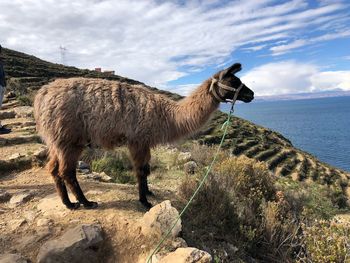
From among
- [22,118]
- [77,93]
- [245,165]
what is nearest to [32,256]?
[77,93]

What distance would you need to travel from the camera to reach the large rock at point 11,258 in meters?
3.95

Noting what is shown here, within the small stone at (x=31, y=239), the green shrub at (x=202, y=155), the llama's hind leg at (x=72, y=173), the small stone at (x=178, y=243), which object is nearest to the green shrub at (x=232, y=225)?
the small stone at (x=178, y=243)

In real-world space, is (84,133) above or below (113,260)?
above

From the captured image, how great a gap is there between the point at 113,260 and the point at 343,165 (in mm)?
55029

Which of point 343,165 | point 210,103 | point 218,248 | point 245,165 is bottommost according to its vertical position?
point 343,165

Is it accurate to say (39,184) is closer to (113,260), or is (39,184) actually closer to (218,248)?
(113,260)

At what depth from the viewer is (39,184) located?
6.44m

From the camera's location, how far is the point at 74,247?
417 centimetres

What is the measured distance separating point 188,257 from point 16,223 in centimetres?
244

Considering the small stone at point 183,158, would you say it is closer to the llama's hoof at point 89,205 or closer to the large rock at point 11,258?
the llama's hoof at point 89,205

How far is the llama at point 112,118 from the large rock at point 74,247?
859 millimetres

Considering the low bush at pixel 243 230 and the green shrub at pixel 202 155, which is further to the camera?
the green shrub at pixel 202 155

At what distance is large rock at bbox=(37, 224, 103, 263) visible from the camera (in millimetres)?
4086

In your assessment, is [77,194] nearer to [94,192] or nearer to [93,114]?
[94,192]
